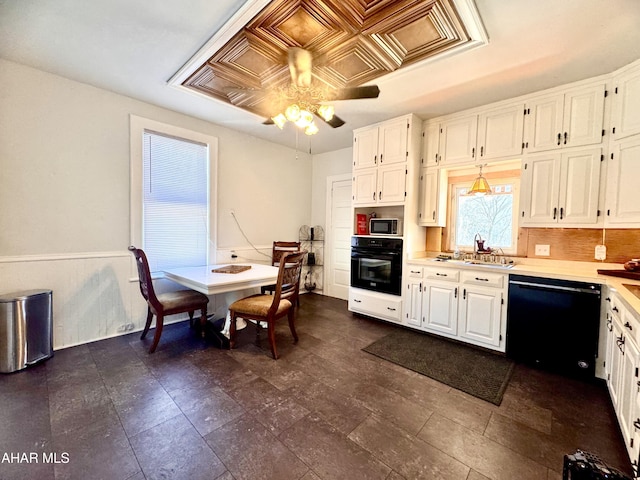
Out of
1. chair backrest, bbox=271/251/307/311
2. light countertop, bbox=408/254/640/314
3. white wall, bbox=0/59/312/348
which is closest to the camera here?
light countertop, bbox=408/254/640/314

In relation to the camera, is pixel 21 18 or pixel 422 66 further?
pixel 422 66

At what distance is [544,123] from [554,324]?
198cm

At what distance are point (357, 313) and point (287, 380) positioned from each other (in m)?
1.84

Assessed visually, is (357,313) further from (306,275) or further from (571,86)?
(571,86)

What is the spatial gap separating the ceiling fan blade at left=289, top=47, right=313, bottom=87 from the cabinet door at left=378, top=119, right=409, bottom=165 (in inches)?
66.2

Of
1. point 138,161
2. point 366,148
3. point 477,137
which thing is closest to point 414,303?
point 477,137

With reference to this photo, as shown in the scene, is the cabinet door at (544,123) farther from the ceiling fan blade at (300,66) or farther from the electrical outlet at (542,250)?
the ceiling fan blade at (300,66)

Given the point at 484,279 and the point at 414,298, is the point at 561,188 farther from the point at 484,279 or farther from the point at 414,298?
the point at 414,298

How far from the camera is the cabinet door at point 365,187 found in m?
3.62

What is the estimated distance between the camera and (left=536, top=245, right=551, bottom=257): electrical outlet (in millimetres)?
2852

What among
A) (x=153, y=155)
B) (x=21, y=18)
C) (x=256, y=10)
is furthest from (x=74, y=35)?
(x=256, y=10)

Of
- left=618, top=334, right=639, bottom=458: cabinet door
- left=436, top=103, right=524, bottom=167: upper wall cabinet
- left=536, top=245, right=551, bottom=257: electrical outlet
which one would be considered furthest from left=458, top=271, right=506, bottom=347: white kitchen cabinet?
left=436, top=103, right=524, bottom=167: upper wall cabinet

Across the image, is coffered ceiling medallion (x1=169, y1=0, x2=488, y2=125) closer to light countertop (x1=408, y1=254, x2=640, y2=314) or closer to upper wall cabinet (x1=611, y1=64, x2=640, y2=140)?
upper wall cabinet (x1=611, y1=64, x2=640, y2=140)

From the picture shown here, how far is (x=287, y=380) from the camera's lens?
218cm
